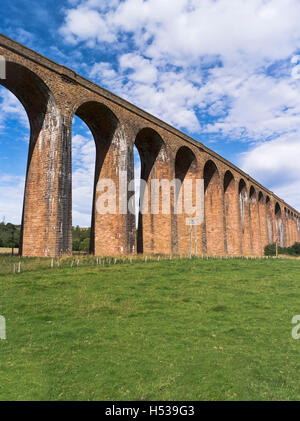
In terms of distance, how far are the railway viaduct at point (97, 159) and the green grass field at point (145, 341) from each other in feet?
27.7

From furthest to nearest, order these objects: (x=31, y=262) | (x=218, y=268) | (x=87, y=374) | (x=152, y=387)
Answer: (x=218, y=268) → (x=31, y=262) → (x=87, y=374) → (x=152, y=387)

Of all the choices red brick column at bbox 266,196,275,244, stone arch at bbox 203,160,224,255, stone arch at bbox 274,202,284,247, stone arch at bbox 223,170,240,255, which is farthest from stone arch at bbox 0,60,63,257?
stone arch at bbox 274,202,284,247

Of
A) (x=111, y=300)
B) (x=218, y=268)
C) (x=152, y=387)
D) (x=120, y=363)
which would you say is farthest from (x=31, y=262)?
(x=152, y=387)

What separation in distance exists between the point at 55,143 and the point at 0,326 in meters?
15.4

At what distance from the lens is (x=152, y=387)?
17.6 ft

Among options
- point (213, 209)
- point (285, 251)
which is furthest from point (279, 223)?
point (213, 209)

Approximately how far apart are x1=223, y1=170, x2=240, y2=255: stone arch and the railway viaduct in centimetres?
520

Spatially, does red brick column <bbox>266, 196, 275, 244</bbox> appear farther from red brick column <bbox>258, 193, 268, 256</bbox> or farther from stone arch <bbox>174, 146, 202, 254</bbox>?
stone arch <bbox>174, 146, 202, 254</bbox>

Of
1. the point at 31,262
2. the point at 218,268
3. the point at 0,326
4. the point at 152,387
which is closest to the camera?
the point at 152,387

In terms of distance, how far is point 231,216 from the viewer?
47656mm

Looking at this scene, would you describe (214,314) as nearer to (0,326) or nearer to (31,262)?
(0,326)

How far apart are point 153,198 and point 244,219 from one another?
79.1ft

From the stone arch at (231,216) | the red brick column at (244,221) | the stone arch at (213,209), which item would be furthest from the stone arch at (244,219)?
the stone arch at (213,209)
